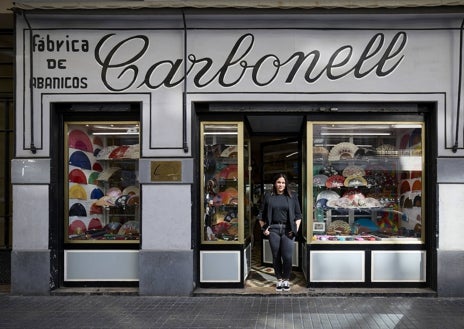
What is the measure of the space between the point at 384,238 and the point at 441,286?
110 cm

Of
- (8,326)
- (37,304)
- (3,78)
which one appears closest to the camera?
(8,326)

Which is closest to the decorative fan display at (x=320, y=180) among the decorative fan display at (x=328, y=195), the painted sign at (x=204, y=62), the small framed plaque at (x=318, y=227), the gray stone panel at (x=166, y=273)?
the decorative fan display at (x=328, y=195)

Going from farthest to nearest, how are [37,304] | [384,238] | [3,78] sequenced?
[3,78] → [384,238] → [37,304]

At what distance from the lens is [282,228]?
23.5 feet

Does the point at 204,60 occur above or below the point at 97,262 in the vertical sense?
above

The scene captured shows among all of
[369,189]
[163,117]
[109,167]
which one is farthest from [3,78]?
[369,189]

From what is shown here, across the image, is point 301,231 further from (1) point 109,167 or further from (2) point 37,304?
(2) point 37,304

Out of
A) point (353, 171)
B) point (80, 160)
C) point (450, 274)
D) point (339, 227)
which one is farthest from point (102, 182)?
point (450, 274)

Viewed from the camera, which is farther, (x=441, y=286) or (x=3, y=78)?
(x=3, y=78)

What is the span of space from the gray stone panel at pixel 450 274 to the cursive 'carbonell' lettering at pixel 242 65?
3.05 m

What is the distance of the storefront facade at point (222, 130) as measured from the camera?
686 centimetres

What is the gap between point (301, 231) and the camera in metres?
8.16

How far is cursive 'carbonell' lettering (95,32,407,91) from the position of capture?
6891 mm

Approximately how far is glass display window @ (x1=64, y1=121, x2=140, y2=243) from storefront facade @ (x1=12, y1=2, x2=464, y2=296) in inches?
2.2
